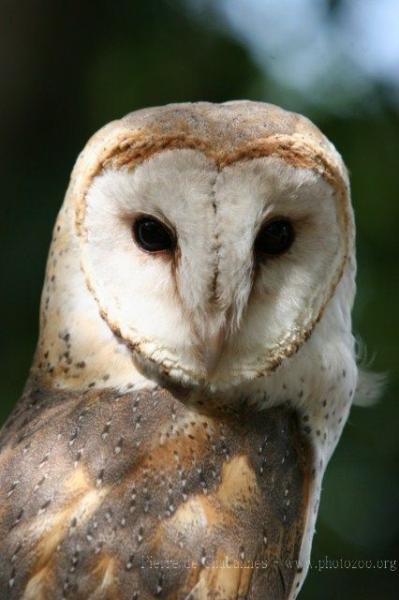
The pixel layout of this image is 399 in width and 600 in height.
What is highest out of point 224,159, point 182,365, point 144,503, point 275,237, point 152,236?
point 224,159

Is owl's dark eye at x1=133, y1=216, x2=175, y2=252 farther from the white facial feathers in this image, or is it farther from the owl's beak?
the owl's beak

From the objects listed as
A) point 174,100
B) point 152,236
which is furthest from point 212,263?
point 174,100

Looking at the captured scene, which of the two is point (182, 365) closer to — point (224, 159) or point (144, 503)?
point (144, 503)

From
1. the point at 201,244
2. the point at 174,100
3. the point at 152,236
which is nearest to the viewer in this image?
the point at 201,244

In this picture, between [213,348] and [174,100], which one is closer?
[213,348]

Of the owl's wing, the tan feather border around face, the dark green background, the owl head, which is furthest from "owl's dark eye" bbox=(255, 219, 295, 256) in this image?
the dark green background

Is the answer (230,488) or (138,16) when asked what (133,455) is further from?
(138,16)

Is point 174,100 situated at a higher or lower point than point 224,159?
lower
